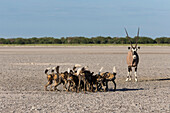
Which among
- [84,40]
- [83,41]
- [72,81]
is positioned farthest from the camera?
[84,40]

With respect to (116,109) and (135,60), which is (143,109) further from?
(135,60)

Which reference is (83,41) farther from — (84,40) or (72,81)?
(72,81)

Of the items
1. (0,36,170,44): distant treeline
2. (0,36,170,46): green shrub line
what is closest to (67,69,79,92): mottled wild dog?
(0,36,170,46): green shrub line

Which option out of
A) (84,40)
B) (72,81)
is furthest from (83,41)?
(72,81)

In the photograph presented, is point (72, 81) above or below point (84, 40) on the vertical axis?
below

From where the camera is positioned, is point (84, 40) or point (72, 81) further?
point (84, 40)

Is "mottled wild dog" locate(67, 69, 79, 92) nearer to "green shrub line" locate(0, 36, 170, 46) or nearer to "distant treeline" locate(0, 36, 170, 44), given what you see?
"green shrub line" locate(0, 36, 170, 46)

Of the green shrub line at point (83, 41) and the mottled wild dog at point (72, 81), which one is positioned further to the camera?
the green shrub line at point (83, 41)

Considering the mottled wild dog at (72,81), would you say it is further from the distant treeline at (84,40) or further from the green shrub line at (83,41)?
the distant treeline at (84,40)

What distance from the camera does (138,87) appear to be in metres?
15.5

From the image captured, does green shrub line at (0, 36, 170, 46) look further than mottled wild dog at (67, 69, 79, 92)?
Yes

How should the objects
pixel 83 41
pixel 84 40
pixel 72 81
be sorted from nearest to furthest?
pixel 72 81 → pixel 83 41 → pixel 84 40

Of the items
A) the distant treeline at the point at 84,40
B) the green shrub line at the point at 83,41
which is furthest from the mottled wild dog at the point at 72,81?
the distant treeline at the point at 84,40

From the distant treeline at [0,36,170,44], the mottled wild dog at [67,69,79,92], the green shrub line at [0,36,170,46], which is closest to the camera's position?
the mottled wild dog at [67,69,79,92]
